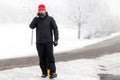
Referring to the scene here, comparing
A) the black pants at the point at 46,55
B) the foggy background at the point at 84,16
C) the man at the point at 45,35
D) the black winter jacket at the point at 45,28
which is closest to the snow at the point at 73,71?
the black pants at the point at 46,55

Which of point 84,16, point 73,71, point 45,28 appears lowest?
point 73,71

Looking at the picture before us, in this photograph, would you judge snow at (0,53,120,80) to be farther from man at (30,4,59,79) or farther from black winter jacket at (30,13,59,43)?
black winter jacket at (30,13,59,43)

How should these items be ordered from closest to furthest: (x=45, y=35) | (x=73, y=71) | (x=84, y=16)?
1. (x=45, y=35)
2. (x=73, y=71)
3. (x=84, y=16)

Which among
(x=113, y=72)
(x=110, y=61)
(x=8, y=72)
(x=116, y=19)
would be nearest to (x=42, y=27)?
(x=8, y=72)

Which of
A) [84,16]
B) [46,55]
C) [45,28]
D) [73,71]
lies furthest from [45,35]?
[84,16]

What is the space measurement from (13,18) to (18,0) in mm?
13070

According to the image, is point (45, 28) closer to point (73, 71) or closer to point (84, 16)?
point (73, 71)

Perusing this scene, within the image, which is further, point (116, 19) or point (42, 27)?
point (116, 19)

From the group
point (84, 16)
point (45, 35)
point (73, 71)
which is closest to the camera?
point (45, 35)

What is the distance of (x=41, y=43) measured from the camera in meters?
9.23

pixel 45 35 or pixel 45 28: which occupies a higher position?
pixel 45 28

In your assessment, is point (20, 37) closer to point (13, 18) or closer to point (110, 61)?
point (13, 18)

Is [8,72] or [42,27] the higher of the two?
[42,27]

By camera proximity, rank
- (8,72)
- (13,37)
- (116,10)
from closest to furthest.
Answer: (8,72)
(13,37)
(116,10)
